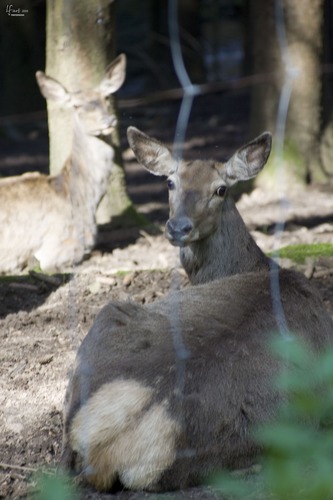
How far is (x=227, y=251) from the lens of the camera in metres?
5.35

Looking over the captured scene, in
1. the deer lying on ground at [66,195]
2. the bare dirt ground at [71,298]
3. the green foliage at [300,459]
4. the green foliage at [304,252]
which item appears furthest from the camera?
the deer lying on ground at [66,195]

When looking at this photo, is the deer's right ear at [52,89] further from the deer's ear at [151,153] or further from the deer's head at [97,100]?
the deer's ear at [151,153]

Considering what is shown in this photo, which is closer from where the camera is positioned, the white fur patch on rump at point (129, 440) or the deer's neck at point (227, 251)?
the white fur patch on rump at point (129, 440)

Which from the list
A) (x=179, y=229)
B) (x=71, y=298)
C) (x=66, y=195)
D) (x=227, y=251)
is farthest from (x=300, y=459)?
(x=66, y=195)

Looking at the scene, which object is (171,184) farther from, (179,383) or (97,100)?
(97,100)

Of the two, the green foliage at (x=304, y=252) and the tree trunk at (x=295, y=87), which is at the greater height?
the tree trunk at (x=295, y=87)

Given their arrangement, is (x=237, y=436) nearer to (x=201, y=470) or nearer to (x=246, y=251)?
(x=201, y=470)

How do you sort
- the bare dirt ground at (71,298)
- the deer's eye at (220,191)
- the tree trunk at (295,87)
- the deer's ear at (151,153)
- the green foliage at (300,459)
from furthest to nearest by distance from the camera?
the tree trunk at (295,87), the deer's ear at (151,153), the deer's eye at (220,191), the bare dirt ground at (71,298), the green foliage at (300,459)

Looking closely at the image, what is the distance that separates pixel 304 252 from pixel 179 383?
3.57 meters

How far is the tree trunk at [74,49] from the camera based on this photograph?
27.6 ft

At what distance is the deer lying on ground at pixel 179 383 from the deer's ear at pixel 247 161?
3.36ft

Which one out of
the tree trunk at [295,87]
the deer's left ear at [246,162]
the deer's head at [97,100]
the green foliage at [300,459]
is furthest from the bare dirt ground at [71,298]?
the green foliage at [300,459]

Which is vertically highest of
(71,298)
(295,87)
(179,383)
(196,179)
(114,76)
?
(114,76)

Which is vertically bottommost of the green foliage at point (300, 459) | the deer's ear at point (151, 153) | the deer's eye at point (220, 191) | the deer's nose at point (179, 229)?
the deer's nose at point (179, 229)
